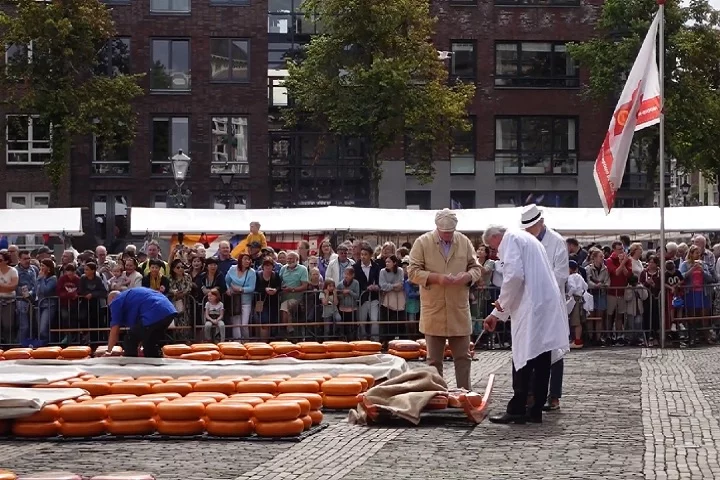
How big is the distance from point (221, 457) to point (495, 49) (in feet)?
171

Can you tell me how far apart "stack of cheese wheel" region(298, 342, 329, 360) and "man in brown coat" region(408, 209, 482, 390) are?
400 cm

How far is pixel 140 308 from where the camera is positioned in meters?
17.2

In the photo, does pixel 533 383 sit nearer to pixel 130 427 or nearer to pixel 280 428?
pixel 280 428

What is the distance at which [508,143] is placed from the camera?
206 feet

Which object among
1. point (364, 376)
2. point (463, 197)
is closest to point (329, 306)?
point (364, 376)

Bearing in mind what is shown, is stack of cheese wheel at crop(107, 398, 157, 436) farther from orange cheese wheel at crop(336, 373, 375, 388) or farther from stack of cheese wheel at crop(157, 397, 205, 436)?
orange cheese wheel at crop(336, 373, 375, 388)

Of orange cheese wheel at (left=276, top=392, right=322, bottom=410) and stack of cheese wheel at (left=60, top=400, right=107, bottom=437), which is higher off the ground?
orange cheese wheel at (left=276, top=392, right=322, bottom=410)

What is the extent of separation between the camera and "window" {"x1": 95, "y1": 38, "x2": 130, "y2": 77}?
57719mm

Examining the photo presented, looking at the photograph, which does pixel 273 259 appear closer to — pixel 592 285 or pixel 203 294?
pixel 203 294

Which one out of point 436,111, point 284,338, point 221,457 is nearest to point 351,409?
point 221,457

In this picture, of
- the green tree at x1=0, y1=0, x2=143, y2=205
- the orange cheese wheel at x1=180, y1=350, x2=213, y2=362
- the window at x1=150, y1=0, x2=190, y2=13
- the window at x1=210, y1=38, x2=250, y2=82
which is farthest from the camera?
the window at x1=210, y1=38, x2=250, y2=82

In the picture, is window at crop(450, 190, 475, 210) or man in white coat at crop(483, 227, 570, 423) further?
window at crop(450, 190, 475, 210)

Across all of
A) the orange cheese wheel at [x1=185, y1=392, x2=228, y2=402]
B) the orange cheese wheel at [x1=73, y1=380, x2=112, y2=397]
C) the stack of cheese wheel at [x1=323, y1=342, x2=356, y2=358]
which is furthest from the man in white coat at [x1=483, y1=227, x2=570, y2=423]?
the stack of cheese wheel at [x1=323, y1=342, x2=356, y2=358]

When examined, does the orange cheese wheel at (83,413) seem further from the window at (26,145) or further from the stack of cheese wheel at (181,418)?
the window at (26,145)
